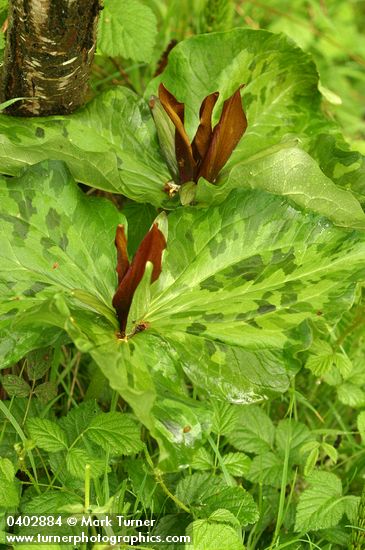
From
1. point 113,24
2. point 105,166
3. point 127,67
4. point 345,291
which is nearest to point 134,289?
point 105,166

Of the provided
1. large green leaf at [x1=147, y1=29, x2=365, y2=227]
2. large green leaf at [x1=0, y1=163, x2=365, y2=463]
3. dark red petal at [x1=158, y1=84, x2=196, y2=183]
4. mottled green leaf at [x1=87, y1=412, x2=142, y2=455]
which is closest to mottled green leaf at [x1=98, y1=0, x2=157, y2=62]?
large green leaf at [x1=147, y1=29, x2=365, y2=227]

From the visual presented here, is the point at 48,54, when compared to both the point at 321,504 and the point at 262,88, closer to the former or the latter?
the point at 262,88

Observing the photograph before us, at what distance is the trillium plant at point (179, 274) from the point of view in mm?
1061

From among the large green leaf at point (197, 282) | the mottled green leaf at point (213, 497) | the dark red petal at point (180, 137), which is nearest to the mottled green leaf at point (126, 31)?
the dark red petal at point (180, 137)

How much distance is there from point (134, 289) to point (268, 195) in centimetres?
28

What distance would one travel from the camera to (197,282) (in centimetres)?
115

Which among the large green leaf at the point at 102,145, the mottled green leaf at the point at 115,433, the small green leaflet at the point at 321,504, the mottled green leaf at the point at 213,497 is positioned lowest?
the small green leaflet at the point at 321,504

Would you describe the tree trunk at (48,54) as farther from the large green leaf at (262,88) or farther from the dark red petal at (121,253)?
the dark red petal at (121,253)

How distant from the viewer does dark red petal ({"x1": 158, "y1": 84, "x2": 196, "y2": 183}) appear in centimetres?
124

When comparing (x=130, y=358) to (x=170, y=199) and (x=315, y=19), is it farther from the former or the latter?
(x=315, y=19)

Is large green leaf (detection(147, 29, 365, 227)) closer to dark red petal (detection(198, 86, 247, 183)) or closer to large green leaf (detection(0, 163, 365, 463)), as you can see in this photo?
dark red petal (detection(198, 86, 247, 183))

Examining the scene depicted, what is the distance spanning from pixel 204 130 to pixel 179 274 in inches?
11.1

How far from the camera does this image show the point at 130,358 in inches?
40.6

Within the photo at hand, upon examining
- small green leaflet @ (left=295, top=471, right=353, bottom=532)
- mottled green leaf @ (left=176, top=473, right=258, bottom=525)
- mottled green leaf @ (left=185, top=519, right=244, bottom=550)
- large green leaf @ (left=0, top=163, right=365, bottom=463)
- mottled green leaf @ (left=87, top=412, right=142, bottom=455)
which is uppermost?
large green leaf @ (left=0, top=163, right=365, bottom=463)
